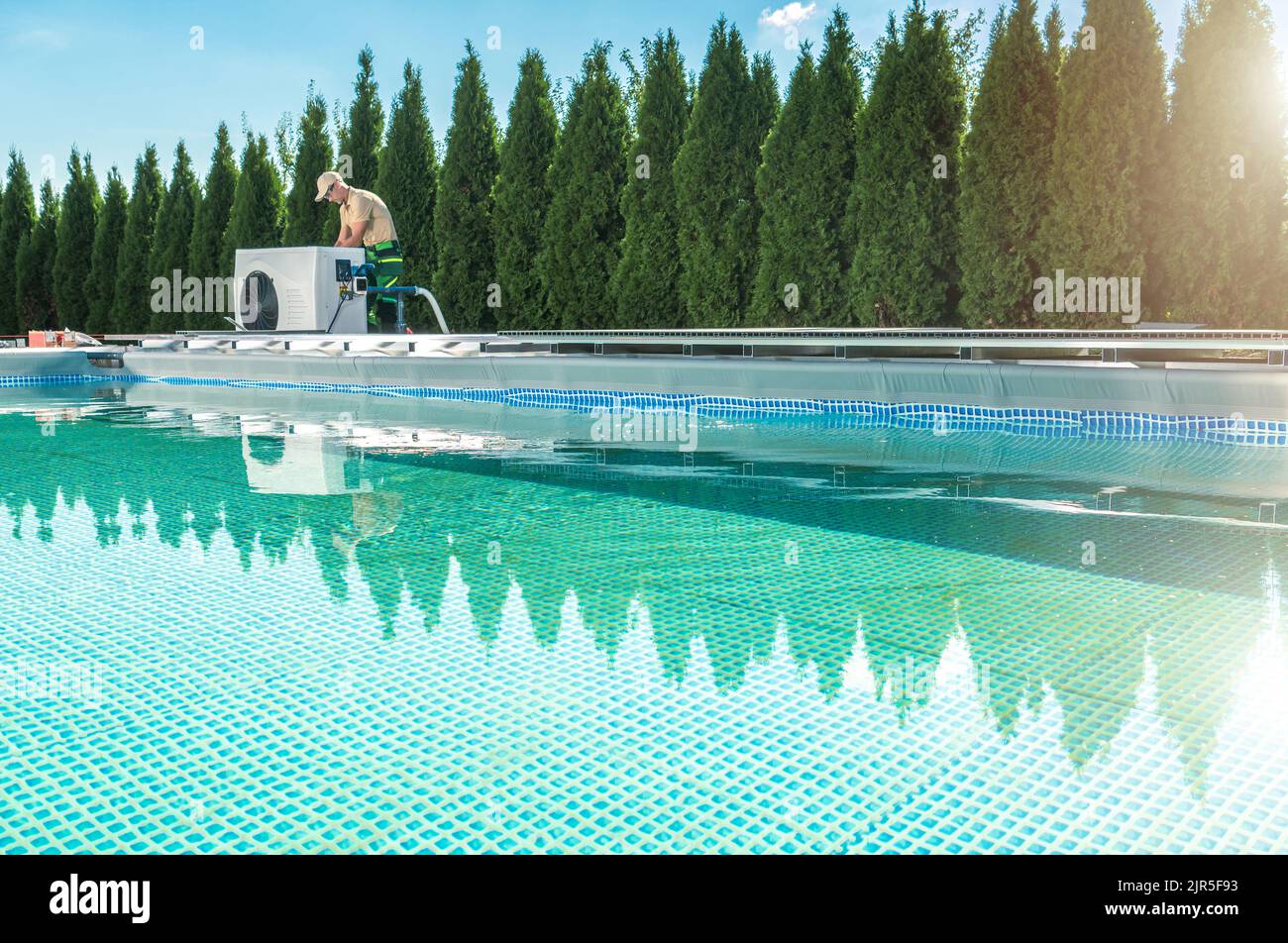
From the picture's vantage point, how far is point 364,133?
19.3 metres

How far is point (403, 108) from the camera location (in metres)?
18.3

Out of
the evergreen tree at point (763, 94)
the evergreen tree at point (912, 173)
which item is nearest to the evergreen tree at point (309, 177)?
the evergreen tree at point (763, 94)

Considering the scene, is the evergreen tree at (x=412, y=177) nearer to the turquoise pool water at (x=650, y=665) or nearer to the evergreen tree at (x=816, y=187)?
the evergreen tree at (x=816, y=187)

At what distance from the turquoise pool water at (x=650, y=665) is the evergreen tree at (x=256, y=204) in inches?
620

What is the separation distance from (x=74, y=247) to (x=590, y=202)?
47.0 ft

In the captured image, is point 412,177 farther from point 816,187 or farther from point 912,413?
point 912,413

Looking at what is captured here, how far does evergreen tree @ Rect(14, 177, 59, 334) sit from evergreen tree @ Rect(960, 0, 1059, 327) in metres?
20.8

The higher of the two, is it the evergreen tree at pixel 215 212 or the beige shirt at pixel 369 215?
the evergreen tree at pixel 215 212

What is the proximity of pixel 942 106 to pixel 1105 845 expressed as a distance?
482 inches

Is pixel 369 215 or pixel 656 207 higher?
pixel 656 207

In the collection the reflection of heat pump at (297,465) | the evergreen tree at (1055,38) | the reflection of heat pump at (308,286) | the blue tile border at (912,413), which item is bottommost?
the reflection of heat pump at (297,465)

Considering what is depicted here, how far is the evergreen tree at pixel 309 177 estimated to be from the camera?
19.5 metres

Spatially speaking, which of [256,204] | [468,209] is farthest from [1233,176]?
[256,204]
